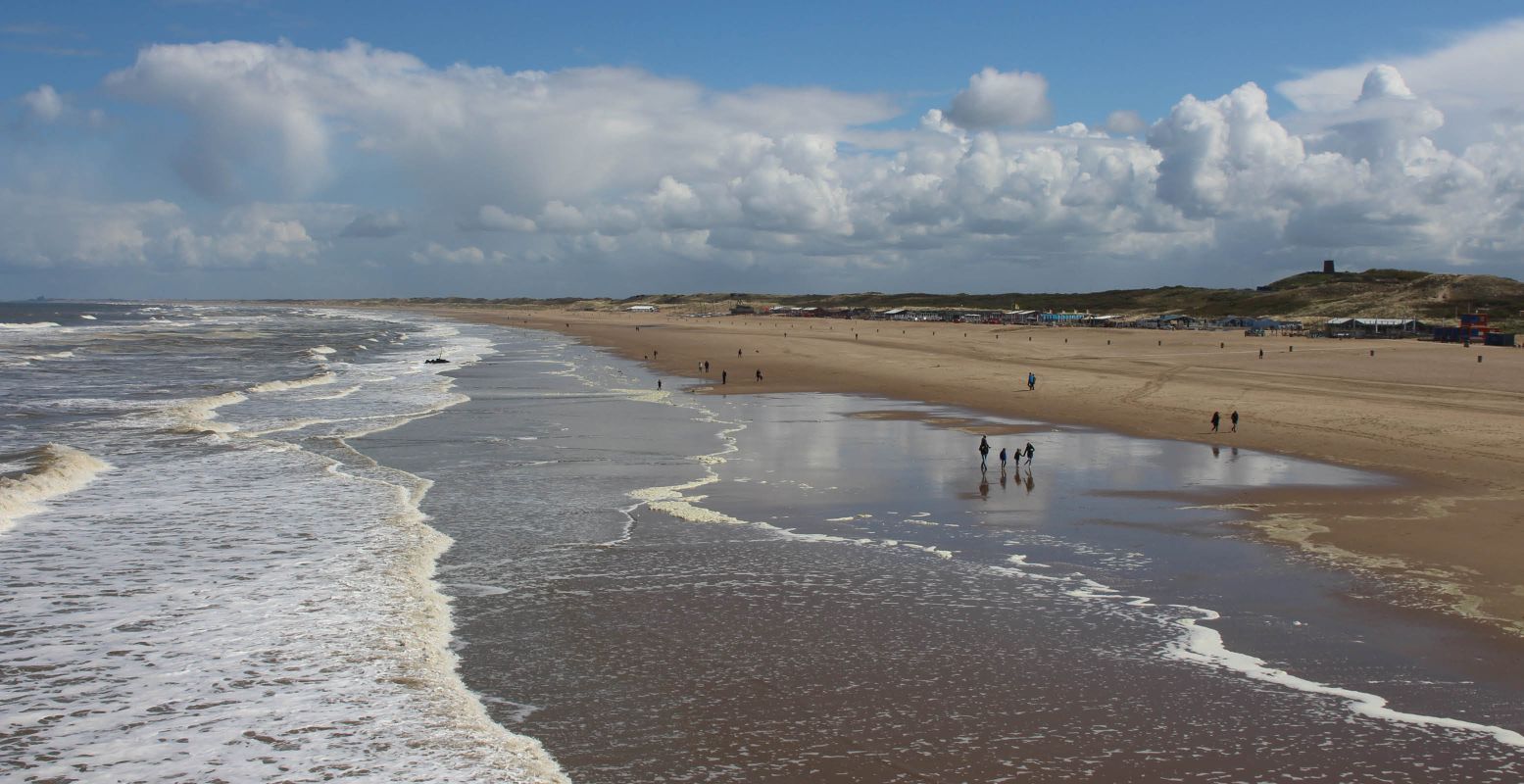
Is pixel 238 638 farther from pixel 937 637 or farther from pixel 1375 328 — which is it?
pixel 1375 328

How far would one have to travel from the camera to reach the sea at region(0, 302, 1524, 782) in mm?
10211

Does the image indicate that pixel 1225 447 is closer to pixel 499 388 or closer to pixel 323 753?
pixel 323 753

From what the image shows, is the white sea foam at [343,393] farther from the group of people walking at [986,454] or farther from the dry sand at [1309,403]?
the group of people walking at [986,454]

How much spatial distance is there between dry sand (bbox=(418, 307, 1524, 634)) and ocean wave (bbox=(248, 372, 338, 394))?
20.5 m

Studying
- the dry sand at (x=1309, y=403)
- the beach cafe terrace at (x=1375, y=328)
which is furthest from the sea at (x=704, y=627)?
the beach cafe terrace at (x=1375, y=328)

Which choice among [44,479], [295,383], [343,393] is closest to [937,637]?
[44,479]

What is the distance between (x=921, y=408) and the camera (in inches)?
1647

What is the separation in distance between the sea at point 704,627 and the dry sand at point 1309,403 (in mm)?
1441

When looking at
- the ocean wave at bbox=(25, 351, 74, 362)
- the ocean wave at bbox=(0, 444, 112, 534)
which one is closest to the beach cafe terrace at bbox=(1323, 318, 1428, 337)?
the ocean wave at bbox=(0, 444, 112, 534)

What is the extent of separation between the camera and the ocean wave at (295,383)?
48175 mm

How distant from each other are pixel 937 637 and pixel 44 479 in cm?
2129

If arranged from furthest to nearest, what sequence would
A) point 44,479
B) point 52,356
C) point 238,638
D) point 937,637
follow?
point 52,356, point 44,479, point 937,637, point 238,638

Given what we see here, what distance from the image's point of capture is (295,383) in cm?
5150

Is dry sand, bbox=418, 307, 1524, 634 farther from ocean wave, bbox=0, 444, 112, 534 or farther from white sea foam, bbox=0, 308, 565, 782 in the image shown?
ocean wave, bbox=0, 444, 112, 534
